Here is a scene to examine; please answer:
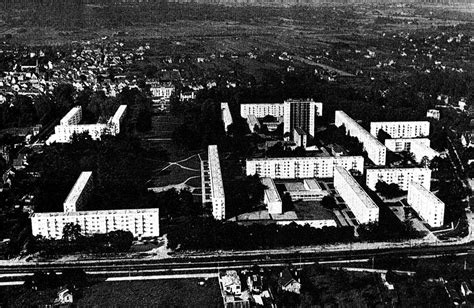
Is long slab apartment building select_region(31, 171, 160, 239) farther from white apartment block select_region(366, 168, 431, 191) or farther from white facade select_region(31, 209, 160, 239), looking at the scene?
white apartment block select_region(366, 168, 431, 191)

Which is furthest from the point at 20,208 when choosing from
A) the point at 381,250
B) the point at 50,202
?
the point at 381,250

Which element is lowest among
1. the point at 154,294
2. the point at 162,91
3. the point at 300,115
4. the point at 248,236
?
the point at 154,294

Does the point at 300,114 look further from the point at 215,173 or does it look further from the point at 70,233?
the point at 70,233

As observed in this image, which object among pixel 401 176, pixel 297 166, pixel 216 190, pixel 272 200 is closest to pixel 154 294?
pixel 216 190

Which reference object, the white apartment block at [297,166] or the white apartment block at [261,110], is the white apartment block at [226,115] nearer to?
the white apartment block at [261,110]

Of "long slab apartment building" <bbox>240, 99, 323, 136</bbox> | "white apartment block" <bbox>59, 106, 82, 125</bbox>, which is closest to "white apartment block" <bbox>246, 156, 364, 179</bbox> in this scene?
"long slab apartment building" <bbox>240, 99, 323, 136</bbox>

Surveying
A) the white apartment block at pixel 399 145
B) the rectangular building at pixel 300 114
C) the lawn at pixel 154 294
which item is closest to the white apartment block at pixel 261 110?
the rectangular building at pixel 300 114
